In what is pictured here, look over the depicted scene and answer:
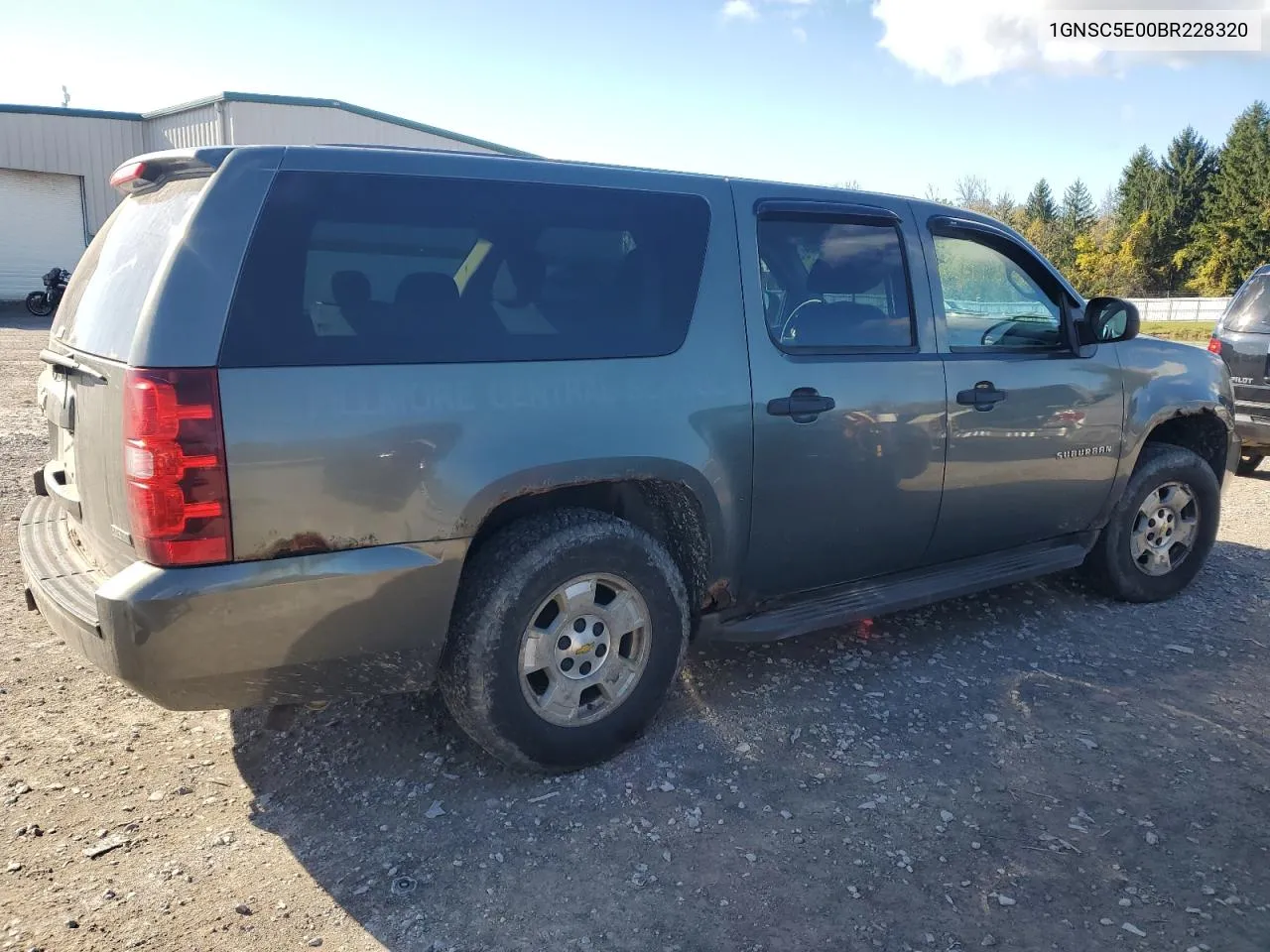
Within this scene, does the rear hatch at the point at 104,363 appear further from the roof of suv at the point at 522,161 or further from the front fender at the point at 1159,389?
the front fender at the point at 1159,389

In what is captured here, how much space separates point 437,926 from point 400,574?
948 millimetres

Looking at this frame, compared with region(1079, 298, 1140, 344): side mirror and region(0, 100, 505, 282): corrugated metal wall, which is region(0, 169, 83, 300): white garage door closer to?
region(0, 100, 505, 282): corrugated metal wall

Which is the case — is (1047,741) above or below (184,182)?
below

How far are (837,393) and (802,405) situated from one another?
196mm

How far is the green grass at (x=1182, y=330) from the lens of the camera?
109ft

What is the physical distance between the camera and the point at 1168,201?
215ft

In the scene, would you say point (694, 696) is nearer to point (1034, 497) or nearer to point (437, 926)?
point (437, 926)

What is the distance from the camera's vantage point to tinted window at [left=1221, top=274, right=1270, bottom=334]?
798 centimetres

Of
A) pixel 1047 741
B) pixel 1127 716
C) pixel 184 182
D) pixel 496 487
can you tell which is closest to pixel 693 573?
pixel 496 487

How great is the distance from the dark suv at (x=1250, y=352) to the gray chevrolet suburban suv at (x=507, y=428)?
4713mm

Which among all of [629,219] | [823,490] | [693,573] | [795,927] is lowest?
[795,927]

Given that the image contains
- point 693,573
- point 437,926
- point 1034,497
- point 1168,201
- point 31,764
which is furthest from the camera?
point 1168,201

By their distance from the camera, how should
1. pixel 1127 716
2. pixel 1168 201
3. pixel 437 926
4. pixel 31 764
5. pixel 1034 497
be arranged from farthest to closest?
pixel 1168 201, pixel 1034 497, pixel 1127 716, pixel 31 764, pixel 437 926

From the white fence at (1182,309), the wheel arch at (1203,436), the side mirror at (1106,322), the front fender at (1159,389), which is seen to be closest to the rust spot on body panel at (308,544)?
the side mirror at (1106,322)
